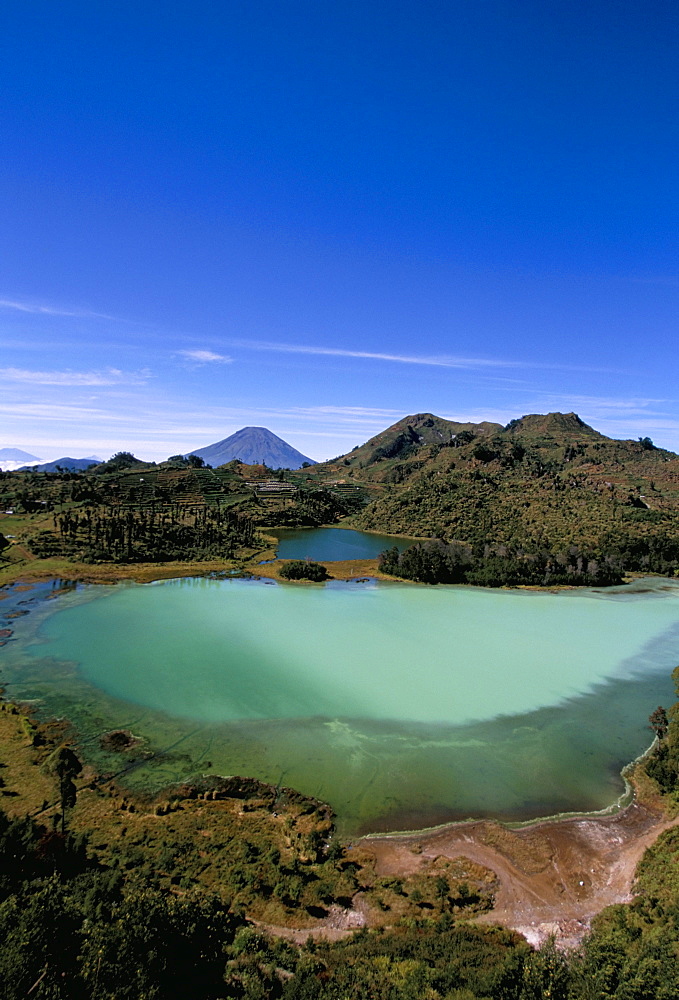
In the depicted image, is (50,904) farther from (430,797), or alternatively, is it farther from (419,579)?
(419,579)

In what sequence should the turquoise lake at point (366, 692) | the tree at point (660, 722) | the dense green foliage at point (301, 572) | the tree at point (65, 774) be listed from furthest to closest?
the dense green foliage at point (301, 572) → the tree at point (660, 722) → the turquoise lake at point (366, 692) → the tree at point (65, 774)

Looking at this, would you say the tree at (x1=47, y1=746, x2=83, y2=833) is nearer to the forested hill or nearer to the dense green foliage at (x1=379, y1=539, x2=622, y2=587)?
the dense green foliage at (x1=379, y1=539, x2=622, y2=587)

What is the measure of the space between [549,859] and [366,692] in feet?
48.5

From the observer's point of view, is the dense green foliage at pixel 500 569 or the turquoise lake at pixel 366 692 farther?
the dense green foliage at pixel 500 569

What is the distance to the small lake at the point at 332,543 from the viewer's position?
83250 millimetres

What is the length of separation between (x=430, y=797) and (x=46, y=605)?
40.9 meters

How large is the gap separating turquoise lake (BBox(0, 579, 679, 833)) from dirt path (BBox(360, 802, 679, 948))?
1.13 meters

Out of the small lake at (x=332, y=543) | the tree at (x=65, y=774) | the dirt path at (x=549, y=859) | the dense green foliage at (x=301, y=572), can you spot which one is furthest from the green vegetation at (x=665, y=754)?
the small lake at (x=332, y=543)

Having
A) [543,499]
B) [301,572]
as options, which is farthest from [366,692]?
[543,499]

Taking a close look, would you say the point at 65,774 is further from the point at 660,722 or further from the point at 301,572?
the point at 301,572

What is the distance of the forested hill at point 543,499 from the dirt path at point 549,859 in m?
56.3

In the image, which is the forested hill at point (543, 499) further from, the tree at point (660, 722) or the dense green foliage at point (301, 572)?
the tree at point (660, 722)

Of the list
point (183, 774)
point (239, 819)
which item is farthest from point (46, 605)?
point (239, 819)

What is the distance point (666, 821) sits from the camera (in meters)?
21.3
